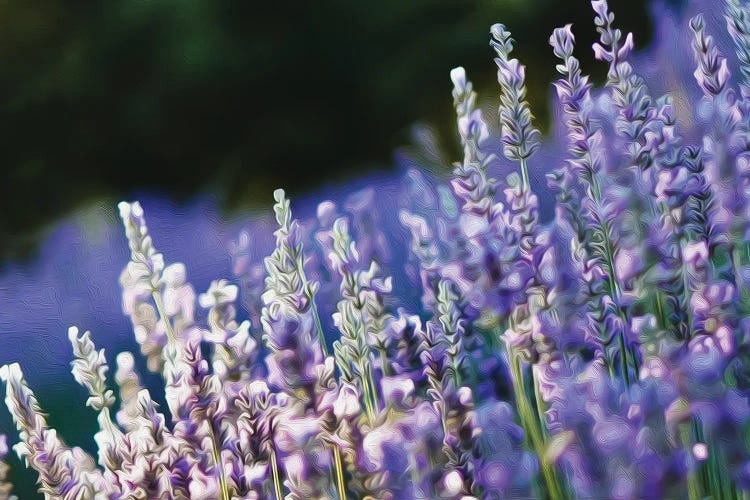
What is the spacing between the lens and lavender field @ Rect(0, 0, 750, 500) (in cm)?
179

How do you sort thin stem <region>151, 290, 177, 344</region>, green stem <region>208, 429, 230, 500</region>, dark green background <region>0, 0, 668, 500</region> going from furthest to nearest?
dark green background <region>0, 0, 668, 500</region> < thin stem <region>151, 290, 177, 344</region> < green stem <region>208, 429, 230, 500</region>

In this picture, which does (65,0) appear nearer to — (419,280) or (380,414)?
(419,280)

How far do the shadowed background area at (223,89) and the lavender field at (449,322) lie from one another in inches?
2.4

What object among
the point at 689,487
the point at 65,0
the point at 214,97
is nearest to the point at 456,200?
the point at 214,97

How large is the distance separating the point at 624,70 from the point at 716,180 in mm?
293

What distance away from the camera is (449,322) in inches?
72.8

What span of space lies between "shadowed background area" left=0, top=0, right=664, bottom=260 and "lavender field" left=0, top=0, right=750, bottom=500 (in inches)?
2.4

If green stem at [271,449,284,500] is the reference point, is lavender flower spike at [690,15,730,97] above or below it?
above

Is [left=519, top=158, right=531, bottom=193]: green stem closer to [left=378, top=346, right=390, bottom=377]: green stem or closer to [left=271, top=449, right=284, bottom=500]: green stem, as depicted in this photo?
[left=378, top=346, right=390, bottom=377]: green stem


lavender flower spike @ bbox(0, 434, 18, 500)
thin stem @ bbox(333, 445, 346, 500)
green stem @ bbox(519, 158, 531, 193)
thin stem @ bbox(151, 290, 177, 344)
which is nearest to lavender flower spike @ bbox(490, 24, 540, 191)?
green stem @ bbox(519, 158, 531, 193)

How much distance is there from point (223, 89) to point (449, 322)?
2.39ft

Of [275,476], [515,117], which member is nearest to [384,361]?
[275,476]

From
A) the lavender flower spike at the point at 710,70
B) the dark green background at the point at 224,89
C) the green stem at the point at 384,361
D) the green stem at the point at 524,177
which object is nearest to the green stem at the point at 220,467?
the green stem at the point at 384,361

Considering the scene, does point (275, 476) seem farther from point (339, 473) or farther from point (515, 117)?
point (515, 117)
